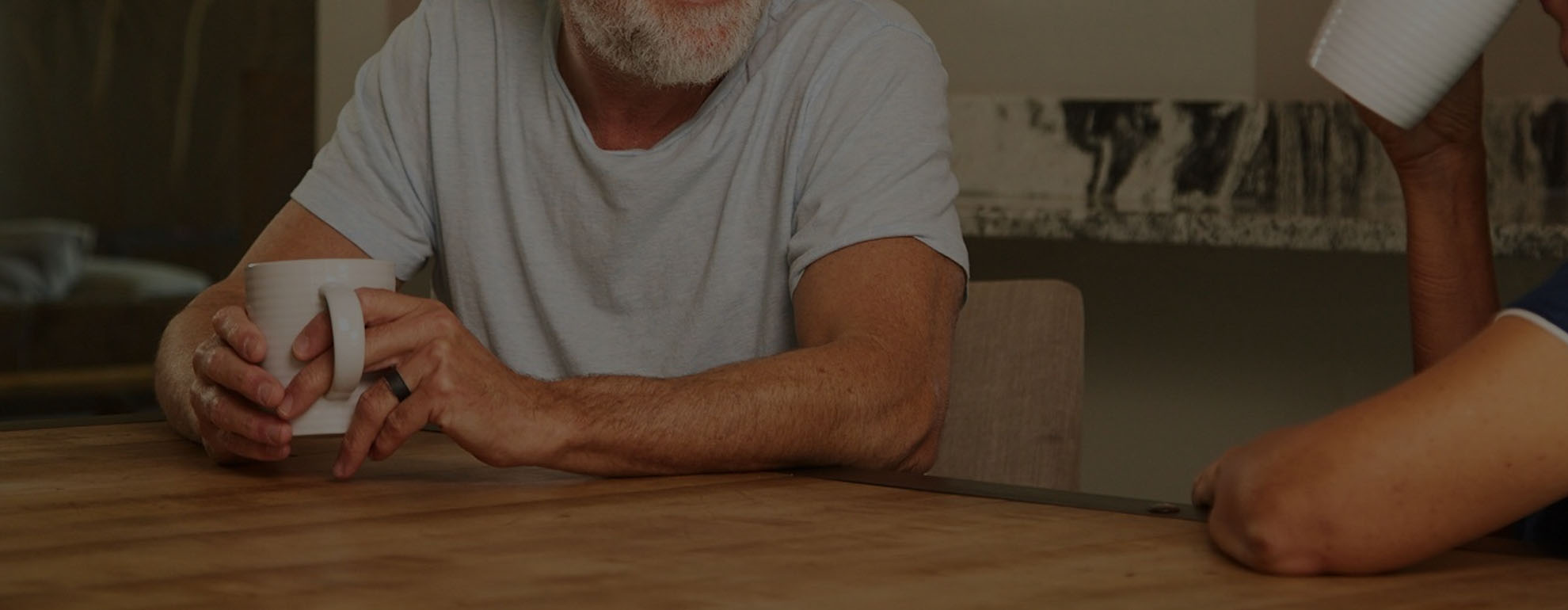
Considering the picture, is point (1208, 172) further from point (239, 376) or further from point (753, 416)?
point (239, 376)

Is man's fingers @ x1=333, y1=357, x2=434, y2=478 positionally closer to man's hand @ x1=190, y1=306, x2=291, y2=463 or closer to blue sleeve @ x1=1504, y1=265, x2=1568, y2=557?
man's hand @ x1=190, y1=306, x2=291, y2=463

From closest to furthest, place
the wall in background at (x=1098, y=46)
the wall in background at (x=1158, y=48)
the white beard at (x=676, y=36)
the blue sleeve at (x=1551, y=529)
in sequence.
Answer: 1. the blue sleeve at (x=1551, y=529)
2. the white beard at (x=676, y=36)
3. the wall in background at (x=1158, y=48)
4. the wall in background at (x=1098, y=46)

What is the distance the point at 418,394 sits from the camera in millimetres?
1076

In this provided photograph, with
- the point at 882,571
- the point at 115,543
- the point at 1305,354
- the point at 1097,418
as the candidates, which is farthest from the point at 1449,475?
the point at 1097,418

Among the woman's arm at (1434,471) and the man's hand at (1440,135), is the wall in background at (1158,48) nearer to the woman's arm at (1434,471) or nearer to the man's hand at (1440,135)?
the man's hand at (1440,135)

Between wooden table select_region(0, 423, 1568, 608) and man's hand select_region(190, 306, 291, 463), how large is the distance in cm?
3

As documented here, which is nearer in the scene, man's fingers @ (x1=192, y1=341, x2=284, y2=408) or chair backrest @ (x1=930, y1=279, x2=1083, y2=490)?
man's fingers @ (x1=192, y1=341, x2=284, y2=408)

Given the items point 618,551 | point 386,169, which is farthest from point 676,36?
point 618,551

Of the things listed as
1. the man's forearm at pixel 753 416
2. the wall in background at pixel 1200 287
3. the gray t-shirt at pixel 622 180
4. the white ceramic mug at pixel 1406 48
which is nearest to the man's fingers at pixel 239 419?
the man's forearm at pixel 753 416

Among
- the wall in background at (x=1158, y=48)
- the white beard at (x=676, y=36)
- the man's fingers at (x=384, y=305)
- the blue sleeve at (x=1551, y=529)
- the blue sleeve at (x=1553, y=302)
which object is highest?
the wall in background at (x=1158, y=48)

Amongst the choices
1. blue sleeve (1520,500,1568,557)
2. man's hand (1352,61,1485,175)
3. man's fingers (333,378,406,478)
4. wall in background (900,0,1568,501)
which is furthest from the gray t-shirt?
wall in background (900,0,1568,501)

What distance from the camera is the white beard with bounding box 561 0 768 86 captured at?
1515mm

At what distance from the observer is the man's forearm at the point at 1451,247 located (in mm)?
1288

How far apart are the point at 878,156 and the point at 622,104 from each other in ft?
0.89
